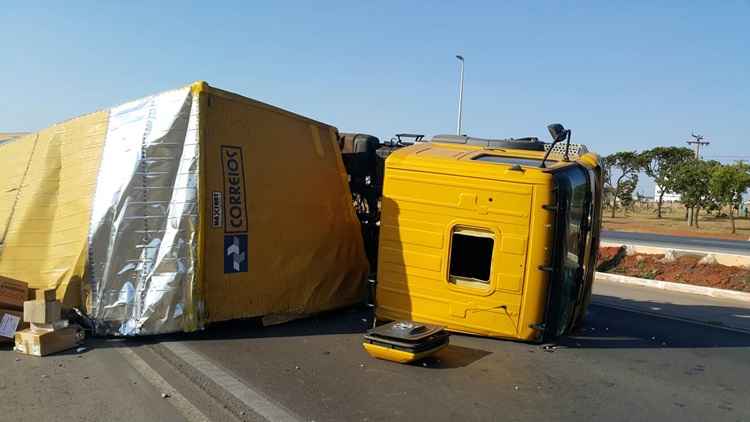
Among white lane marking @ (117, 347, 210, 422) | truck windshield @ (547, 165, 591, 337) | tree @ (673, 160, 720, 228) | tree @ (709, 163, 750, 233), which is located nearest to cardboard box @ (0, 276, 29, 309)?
white lane marking @ (117, 347, 210, 422)

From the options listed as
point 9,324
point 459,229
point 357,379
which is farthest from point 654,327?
point 9,324

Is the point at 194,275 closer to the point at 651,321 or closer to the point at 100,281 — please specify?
the point at 100,281

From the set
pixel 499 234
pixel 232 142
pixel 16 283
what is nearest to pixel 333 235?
pixel 232 142

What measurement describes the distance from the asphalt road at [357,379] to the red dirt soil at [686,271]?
589 cm

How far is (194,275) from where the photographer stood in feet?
21.8

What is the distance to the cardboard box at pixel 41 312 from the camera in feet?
20.2

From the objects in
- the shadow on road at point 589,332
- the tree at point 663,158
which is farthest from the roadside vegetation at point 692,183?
the shadow on road at point 589,332

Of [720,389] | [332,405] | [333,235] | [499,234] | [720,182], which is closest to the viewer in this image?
[332,405]

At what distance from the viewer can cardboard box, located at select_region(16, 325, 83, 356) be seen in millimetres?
6062

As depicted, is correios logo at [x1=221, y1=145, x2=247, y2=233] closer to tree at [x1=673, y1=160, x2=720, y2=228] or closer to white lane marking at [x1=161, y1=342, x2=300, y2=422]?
white lane marking at [x1=161, y1=342, x2=300, y2=422]

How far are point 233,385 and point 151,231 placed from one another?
2369 millimetres

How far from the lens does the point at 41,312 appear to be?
6.17 metres

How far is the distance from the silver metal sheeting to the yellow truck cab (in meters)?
2.24

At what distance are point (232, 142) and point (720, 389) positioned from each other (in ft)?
18.5
